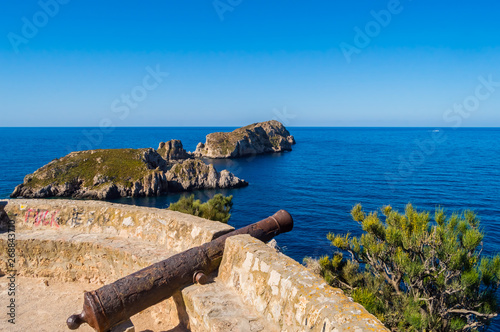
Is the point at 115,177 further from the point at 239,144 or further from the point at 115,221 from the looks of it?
the point at 239,144

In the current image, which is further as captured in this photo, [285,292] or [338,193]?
[338,193]

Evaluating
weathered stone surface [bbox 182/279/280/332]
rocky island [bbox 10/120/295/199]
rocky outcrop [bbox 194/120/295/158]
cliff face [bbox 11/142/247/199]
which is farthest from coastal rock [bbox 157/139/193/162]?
weathered stone surface [bbox 182/279/280/332]

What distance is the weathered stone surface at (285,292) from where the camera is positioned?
129 inches

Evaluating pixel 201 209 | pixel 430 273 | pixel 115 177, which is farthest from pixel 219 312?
pixel 115 177

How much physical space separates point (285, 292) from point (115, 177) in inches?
2170

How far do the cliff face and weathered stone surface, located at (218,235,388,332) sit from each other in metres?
50.1

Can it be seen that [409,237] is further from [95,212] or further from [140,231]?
[95,212]

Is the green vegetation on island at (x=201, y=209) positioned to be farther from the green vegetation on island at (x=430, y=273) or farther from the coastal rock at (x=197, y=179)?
the coastal rock at (x=197, y=179)

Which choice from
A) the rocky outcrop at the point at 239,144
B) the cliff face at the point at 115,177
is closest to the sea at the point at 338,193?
the cliff face at the point at 115,177

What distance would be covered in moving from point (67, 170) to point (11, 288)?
55474 millimetres

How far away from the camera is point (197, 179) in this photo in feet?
188

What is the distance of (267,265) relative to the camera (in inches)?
173

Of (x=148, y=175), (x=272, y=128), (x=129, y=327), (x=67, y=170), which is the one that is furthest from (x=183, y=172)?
(x=272, y=128)

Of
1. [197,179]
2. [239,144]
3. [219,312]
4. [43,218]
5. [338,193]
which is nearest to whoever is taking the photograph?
[219,312]
